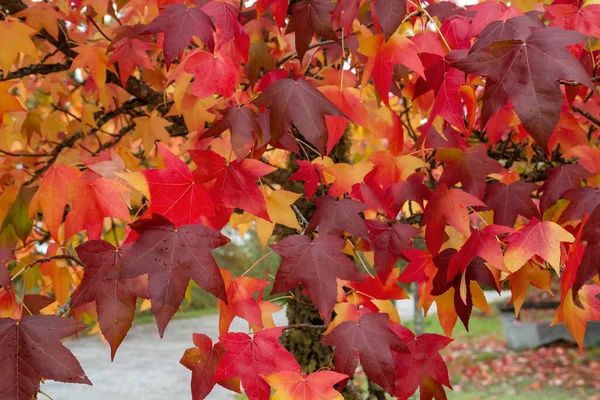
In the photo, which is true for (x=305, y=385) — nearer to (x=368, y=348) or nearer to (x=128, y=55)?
(x=368, y=348)

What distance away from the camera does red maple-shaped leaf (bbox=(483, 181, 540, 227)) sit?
54.9 inches

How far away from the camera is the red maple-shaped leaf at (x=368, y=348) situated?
3.34 feet

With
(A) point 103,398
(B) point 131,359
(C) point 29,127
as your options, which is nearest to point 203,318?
(B) point 131,359

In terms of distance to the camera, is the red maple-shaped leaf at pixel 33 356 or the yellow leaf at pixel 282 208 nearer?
the red maple-shaped leaf at pixel 33 356

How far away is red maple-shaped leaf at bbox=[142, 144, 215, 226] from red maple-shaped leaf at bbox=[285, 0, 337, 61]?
0.43 meters

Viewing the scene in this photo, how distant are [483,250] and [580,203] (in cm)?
41

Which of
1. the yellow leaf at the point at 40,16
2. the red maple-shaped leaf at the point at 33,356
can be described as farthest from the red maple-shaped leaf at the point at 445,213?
the yellow leaf at the point at 40,16

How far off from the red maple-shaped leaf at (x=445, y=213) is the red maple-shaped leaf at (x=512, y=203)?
0.86ft

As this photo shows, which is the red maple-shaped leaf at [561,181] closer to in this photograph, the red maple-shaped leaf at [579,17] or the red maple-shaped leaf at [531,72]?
the red maple-shaped leaf at [579,17]

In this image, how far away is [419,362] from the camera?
1.17 m

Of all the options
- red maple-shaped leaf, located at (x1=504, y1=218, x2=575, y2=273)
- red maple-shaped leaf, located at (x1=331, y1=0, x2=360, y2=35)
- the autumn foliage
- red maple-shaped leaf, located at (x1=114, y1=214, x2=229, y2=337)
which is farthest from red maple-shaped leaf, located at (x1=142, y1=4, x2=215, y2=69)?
red maple-shaped leaf, located at (x1=504, y1=218, x2=575, y2=273)

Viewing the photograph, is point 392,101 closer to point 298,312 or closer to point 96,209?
point 298,312

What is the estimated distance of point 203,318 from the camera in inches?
433

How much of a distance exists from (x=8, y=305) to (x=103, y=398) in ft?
12.0
